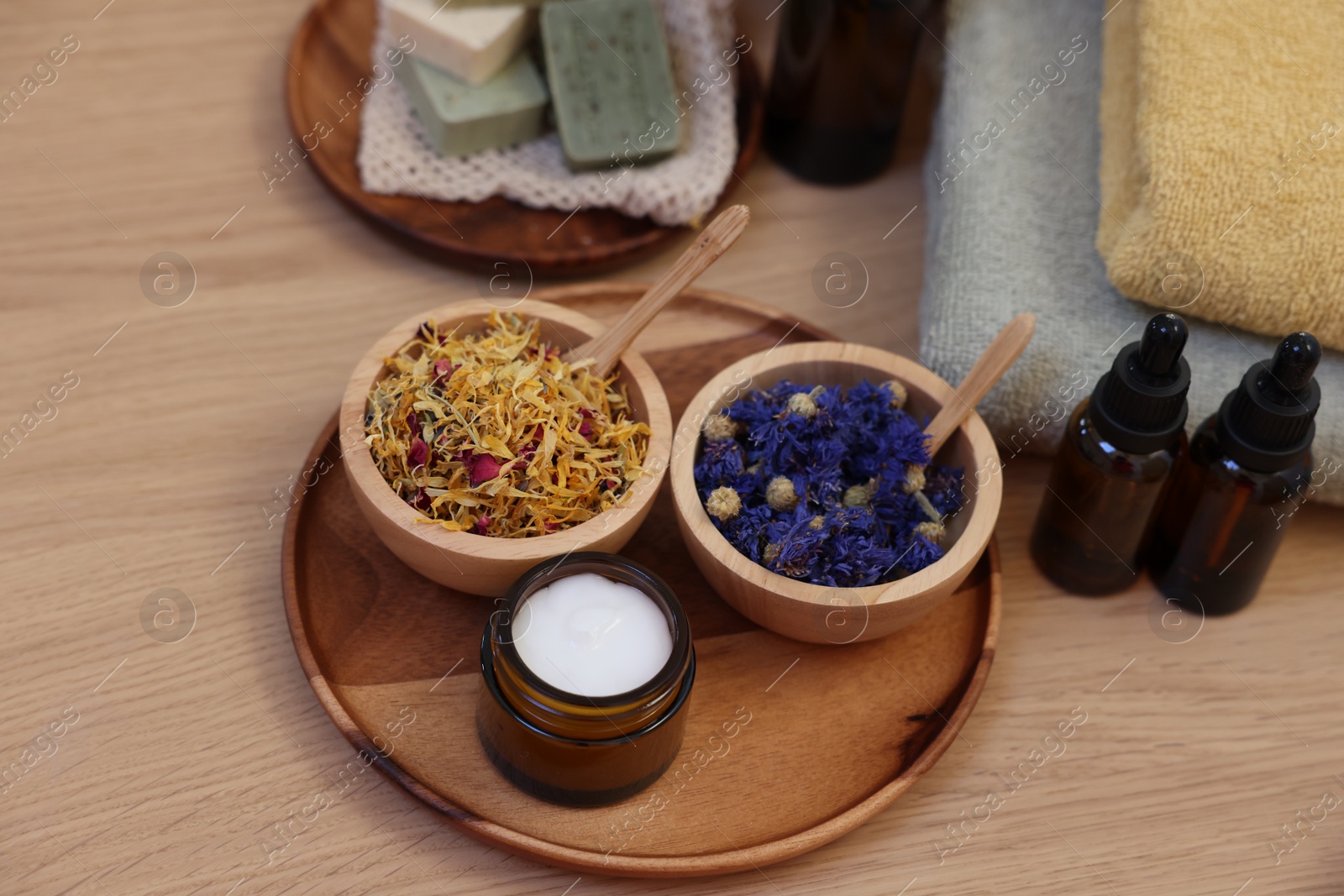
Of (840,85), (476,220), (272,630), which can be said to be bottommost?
(272,630)

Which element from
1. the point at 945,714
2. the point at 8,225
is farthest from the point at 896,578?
the point at 8,225

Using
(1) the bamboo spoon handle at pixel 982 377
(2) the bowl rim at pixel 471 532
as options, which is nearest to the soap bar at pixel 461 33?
(2) the bowl rim at pixel 471 532

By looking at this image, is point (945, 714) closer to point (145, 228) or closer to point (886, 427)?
point (886, 427)

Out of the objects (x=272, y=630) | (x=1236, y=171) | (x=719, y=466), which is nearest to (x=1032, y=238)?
(x=1236, y=171)

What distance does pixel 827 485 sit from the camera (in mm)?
782

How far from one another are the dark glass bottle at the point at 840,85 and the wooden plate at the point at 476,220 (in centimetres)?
4

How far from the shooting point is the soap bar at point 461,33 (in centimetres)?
102

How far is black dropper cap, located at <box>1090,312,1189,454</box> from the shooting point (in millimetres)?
713

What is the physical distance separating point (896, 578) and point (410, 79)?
0.67m

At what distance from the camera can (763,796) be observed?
2.40 ft

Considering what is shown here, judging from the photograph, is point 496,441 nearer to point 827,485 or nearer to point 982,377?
point 827,485

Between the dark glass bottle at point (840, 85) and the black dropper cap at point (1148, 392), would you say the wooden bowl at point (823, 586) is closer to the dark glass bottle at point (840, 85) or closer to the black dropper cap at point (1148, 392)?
the black dropper cap at point (1148, 392)

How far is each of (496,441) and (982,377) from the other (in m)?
0.34

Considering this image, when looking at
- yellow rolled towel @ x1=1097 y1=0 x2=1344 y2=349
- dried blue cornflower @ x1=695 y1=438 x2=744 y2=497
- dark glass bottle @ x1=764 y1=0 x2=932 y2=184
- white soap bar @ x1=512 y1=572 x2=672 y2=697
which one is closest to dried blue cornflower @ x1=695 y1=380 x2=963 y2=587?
dried blue cornflower @ x1=695 y1=438 x2=744 y2=497
